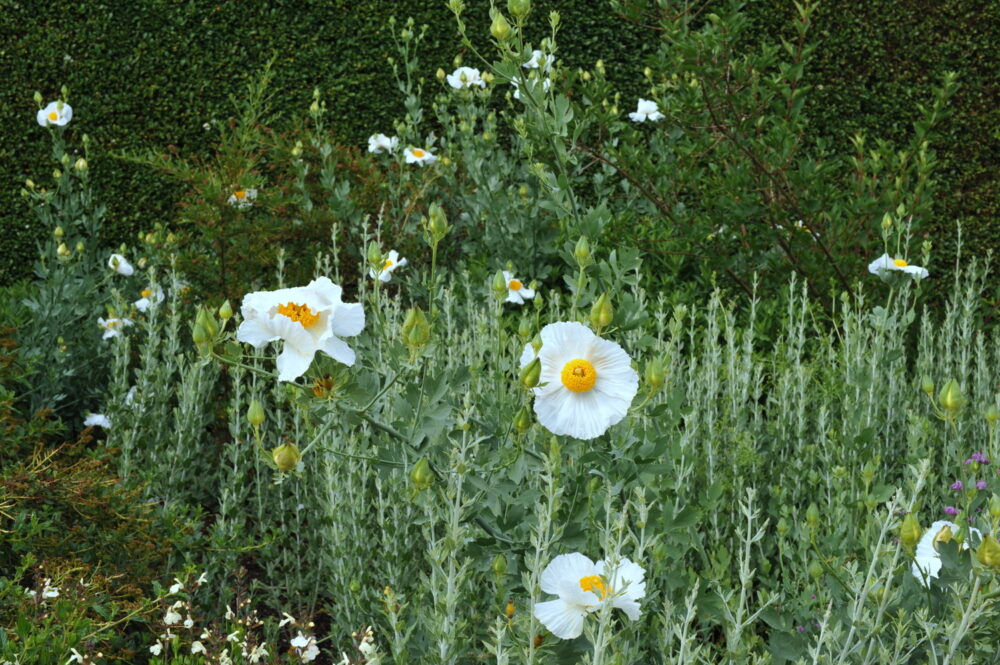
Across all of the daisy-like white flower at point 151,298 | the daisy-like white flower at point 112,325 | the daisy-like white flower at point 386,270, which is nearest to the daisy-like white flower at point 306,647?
the daisy-like white flower at point 386,270

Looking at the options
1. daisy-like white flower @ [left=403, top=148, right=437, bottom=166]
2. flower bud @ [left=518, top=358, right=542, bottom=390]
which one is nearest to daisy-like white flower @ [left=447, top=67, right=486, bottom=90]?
daisy-like white flower @ [left=403, top=148, right=437, bottom=166]

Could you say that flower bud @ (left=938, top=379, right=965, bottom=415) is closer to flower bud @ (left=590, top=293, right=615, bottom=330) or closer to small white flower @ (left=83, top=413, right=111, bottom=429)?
flower bud @ (left=590, top=293, right=615, bottom=330)

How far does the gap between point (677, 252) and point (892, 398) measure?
1336 millimetres

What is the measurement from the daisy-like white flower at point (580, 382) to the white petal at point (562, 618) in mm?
266

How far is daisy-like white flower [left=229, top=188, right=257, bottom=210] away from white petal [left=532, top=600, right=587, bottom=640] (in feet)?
9.42

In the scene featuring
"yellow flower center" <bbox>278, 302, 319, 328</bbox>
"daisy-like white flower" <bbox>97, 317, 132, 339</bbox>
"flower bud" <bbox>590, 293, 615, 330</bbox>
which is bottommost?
"yellow flower center" <bbox>278, 302, 319, 328</bbox>

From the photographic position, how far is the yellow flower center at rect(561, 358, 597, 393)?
154 centimetres

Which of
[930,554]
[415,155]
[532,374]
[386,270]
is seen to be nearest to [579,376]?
[532,374]

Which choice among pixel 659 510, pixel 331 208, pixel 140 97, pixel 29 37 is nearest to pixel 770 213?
pixel 331 208

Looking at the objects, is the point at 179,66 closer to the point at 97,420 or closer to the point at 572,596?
the point at 97,420

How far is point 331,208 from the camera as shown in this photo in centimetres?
445

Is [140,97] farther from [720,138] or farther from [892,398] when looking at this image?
[892,398]

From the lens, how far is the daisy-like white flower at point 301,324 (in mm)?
1427

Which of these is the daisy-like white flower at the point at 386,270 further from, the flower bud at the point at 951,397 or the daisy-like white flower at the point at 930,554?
the daisy-like white flower at the point at 930,554
